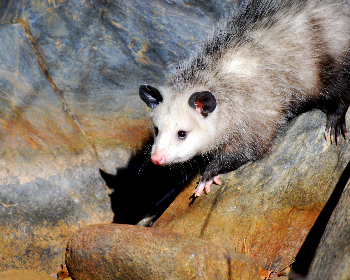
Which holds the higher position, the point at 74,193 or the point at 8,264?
the point at 74,193

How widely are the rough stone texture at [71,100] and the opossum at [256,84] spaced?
940 millimetres

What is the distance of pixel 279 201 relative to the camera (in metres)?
2.61

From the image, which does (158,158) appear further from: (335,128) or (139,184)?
(139,184)

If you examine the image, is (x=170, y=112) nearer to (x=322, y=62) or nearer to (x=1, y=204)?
(x=322, y=62)

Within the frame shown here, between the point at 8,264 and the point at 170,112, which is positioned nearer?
the point at 170,112

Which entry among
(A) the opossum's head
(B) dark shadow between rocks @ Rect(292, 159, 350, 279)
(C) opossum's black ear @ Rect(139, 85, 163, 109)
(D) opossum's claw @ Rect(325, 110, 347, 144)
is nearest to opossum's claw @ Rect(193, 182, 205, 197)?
(A) the opossum's head

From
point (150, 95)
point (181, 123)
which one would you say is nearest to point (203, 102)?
point (181, 123)

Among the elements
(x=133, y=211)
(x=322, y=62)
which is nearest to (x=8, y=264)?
(x=133, y=211)

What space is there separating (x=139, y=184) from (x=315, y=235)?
2090 millimetres

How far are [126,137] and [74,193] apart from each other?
91cm

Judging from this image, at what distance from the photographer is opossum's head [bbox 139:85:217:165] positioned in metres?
2.42

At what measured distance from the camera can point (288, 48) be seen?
9.11 feet

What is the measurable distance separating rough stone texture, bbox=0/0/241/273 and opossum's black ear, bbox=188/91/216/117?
56.4 inches

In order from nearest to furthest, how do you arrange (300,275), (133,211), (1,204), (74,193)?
(300,275) < (1,204) < (74,193) < (133,211)
